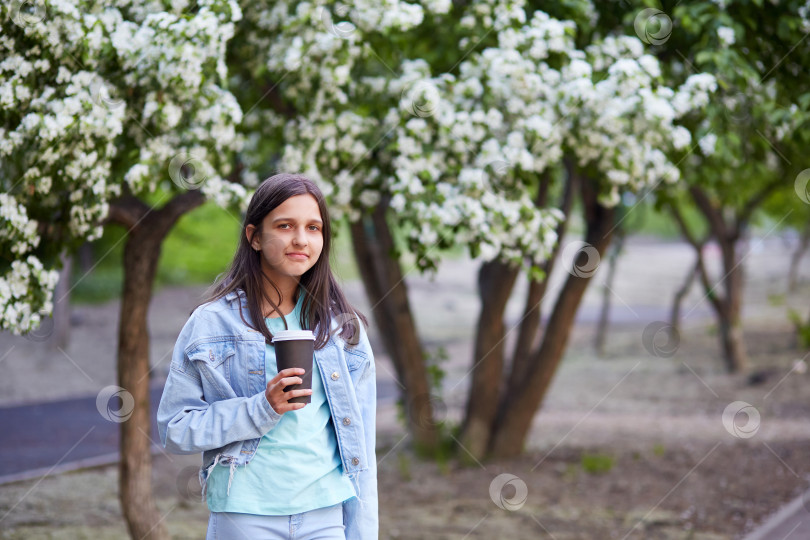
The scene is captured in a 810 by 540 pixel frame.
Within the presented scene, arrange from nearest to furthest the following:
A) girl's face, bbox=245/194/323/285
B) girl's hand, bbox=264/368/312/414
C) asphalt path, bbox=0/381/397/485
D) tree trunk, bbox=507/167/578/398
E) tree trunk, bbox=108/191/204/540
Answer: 1. girl's hand, bbox=264/368/312/414
2. girl's face, bbox=245/194/323/285
3. tree trunk, bbox=108/191/204/540
4. tree trunk, bbox=507/167/578/398
5. asphalt path, bbox=0/381/397/485

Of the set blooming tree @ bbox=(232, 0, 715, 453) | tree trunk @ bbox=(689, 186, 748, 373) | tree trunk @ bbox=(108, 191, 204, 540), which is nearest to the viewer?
blooming tree @ bbox=(232, 0, 715, 453)

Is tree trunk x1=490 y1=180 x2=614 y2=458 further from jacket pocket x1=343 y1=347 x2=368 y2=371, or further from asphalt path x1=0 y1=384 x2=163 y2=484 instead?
jacket pocket x1=343 y1=347 x2=368 y2=371

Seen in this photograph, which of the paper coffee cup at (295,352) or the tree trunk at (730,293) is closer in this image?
the paper coffee cup at (295,352)

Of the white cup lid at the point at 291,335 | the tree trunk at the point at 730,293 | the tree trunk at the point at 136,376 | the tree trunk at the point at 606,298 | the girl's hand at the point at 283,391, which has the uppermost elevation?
the white cup lid at the point at 291,335

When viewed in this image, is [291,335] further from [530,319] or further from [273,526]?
[530,319]

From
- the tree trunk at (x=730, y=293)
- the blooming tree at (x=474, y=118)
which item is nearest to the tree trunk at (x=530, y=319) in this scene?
the blooming tree at (x=474, y=118)

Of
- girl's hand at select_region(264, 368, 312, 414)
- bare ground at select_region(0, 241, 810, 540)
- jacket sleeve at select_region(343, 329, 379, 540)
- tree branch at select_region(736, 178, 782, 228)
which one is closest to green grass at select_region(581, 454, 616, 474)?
bare ground at select_region(0, 241, 810, 540)

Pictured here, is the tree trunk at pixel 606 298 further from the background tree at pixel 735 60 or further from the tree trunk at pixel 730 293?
the background tree at pixel 735 60

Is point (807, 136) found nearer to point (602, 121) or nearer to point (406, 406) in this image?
point (602, 121)

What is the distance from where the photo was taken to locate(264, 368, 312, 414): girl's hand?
7.18 feet

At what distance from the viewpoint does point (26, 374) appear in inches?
533

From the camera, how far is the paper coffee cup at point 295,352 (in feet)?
7.32

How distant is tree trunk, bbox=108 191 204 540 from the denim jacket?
2.56m

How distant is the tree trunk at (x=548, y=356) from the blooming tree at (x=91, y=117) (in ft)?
13.2
